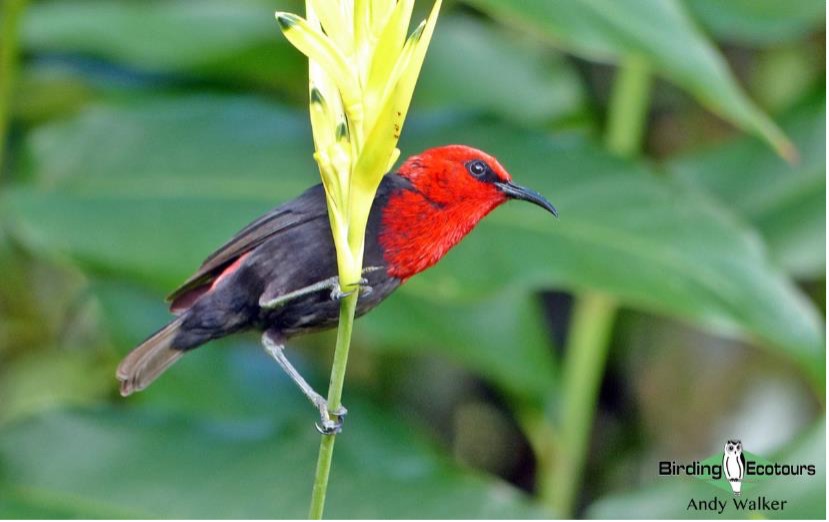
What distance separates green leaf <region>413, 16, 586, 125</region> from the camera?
9.48 ft

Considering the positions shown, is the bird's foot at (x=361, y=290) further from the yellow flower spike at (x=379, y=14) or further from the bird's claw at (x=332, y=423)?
the yellow flower spike at (x=379, y=14)

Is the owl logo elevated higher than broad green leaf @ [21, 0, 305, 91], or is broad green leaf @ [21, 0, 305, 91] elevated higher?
broad green leaf @ [21, 0, 305, 91]

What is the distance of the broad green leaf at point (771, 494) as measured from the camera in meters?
1.71

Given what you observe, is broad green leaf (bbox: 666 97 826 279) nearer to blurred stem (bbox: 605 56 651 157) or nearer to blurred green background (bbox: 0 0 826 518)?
blurred green background (bbox: 0 0 826 518)

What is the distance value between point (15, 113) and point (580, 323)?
165cm

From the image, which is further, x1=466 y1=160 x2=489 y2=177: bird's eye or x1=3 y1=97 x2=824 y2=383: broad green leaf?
x1=3 y1=97 x2=824 y2=383: broad green leaf

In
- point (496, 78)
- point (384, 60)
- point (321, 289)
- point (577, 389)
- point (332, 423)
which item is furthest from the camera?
point (496, 78)

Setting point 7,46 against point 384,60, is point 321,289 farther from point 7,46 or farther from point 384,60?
point 7,46

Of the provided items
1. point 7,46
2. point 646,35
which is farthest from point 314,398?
point 7,46

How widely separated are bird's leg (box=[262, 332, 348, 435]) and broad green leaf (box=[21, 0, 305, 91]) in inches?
74.3

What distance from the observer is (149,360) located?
1.13m

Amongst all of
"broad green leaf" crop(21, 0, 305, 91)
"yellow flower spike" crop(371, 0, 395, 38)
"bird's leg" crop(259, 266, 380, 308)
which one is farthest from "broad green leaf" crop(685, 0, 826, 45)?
"yellow flower spike" crop(371, 0, 395, 38)

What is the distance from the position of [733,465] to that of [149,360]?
703 millimetres

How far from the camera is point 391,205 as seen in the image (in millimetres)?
957
